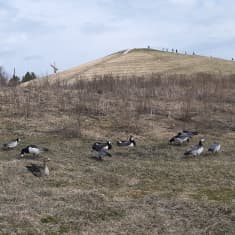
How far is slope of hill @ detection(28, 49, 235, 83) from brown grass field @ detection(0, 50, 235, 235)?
34.1m

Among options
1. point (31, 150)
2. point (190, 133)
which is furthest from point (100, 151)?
point (190, 133)

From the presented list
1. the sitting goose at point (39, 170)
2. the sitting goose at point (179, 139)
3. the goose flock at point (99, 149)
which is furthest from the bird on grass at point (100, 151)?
the sitting goose at point (179, 139)

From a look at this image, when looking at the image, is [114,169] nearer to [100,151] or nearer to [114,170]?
[114,170]

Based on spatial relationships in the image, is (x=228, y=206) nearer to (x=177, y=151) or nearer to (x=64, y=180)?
(x=64, y=180)

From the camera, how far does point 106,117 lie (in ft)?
80.7

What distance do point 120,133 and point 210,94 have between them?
14025mm

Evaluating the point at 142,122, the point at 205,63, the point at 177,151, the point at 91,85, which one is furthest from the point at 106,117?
the point at 205,63

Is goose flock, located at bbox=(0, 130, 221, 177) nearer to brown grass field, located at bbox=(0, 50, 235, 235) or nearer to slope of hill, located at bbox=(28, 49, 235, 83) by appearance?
brown grass field, located at bbox=(0, 50, 235, 235)

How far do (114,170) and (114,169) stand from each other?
4.1 inches

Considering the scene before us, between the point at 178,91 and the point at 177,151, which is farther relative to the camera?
the point at 178,91

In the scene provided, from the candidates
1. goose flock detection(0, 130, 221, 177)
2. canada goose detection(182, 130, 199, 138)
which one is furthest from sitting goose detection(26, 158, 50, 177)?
canada goose detection(182, 130, 199, 138)

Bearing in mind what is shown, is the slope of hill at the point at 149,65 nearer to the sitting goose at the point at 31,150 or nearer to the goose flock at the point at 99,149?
the goose flock at the point at 99,149

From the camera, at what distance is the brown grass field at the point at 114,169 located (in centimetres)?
1061

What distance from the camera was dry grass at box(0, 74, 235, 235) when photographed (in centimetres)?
1060
